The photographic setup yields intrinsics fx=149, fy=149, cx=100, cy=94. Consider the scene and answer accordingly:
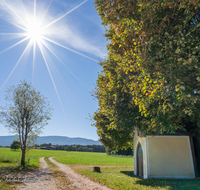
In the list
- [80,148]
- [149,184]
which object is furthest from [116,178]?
[80,148]

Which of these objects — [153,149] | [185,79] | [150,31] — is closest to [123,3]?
[150,31]

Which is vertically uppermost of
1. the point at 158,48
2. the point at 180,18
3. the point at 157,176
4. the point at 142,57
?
the point at 180,18

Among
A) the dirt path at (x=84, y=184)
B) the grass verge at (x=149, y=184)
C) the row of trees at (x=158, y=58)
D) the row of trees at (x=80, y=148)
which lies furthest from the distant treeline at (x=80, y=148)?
the row of trees at (x=158, y=58)

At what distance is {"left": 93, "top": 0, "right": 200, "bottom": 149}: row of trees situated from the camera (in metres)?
8.23

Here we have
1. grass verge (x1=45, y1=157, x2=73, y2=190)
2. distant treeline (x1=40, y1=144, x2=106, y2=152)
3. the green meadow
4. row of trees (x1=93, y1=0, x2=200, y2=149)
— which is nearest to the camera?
row of trees (x1=93, y1=0, x2=200, y2=149)

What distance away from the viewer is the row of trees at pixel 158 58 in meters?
8.23

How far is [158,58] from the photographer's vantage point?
9820 mm

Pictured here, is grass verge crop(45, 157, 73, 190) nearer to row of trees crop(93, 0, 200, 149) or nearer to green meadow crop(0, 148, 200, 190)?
green meadow crop(0, 148, 200, 190)

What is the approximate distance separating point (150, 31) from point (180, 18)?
217 cm

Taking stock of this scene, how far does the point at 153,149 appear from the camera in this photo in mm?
15789

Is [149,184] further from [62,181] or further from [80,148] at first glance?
[80,148]

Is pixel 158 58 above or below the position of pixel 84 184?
above

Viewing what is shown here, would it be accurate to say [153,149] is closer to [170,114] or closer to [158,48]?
[170,114]

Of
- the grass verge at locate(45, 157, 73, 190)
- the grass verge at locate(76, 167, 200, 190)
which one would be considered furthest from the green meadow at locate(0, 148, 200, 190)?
the grass verge at locate(45, 157, 73, 190)
